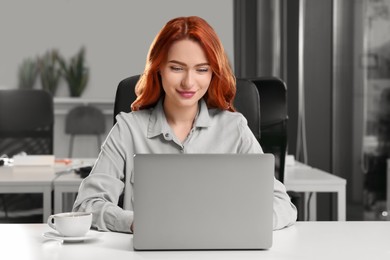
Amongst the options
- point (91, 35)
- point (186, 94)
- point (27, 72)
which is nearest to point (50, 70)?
point (27, 72)

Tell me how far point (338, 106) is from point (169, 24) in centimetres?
252

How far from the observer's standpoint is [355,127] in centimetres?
387

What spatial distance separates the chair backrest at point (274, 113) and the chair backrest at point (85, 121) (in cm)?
386

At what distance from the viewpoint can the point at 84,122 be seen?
6477 mm

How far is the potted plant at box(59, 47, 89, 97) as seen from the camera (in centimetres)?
661

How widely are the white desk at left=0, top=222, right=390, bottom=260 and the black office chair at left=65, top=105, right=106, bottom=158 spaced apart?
4.99 meters

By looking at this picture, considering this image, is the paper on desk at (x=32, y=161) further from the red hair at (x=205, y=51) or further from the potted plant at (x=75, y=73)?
the potted plant at (x=75, y=73)

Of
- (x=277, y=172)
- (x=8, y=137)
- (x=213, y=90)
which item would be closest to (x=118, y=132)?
(x=213, y=90)

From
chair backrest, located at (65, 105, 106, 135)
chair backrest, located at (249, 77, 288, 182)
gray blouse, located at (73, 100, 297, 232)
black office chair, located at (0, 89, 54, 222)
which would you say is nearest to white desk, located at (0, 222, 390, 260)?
gray blouse, located at (73, 100, 297, 232)

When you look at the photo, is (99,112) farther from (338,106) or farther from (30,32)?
(338,106)

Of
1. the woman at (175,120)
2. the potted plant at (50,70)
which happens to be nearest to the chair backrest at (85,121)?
the potted plant at (50,70)

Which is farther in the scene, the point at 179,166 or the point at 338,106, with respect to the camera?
the point at 338,106

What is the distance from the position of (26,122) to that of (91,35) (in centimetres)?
305

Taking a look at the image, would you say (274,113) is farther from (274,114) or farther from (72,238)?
(72,238)
